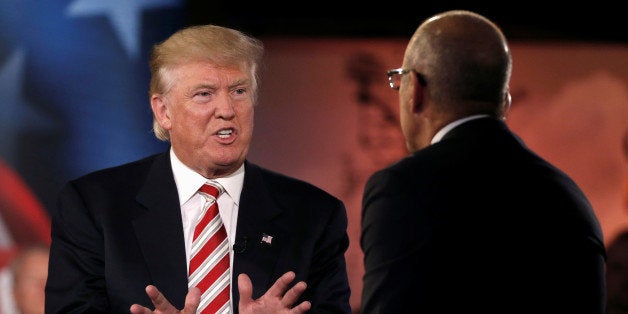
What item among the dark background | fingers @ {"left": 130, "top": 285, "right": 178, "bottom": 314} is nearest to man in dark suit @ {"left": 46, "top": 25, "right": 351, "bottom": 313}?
fingers @ {"left": 130, "top": 285, "right": 178, "bottom": 314}

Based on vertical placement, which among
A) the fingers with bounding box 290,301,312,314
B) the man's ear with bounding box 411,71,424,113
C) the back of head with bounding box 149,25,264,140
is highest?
the back of head with bounding box 149,25,264,140

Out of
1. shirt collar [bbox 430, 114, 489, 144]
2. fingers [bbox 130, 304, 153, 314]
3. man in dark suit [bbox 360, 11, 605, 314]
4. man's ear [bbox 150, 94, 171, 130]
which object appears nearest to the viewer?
man in dark suit [bbox 360, 11, 605, 314]

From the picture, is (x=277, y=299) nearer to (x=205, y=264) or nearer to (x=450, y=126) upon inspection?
(x=205, y=264)

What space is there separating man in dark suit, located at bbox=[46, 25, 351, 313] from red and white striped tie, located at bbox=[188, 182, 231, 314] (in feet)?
0.06

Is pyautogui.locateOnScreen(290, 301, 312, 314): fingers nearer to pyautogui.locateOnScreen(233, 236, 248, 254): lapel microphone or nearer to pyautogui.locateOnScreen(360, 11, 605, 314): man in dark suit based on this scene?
pyautogui.locateOnScreen(233, 236, 248, 254): lapel microphone

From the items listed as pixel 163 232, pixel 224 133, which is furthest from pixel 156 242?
pixel 224 133

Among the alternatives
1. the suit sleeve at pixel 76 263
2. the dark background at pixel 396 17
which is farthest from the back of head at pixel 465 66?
the dark background at pixel 396 17

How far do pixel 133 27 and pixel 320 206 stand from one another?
1805 mm

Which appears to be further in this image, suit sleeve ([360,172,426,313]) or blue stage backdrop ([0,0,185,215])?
blue stage backdrop ([0,0,185,215])

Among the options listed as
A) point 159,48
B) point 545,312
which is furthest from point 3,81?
point 545,312

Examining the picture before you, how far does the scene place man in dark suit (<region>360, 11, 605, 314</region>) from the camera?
2033mm

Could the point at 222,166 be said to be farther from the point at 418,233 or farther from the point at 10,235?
the point at 10,235

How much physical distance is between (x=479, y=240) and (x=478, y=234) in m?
0.01

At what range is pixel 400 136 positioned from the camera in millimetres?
4977
